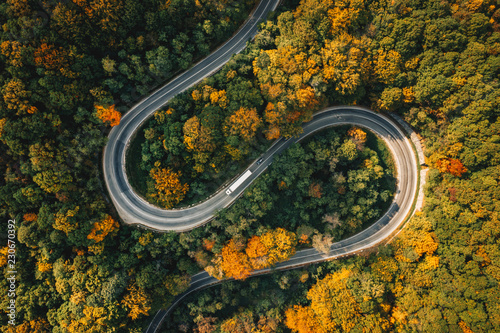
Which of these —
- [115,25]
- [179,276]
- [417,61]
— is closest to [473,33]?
[417,61]

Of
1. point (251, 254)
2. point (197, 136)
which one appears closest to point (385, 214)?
point (251, 254)

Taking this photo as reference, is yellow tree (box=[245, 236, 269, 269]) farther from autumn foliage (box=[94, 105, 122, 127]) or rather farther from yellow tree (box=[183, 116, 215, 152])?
autumn foliage (box=[94, 105, 122, 127])

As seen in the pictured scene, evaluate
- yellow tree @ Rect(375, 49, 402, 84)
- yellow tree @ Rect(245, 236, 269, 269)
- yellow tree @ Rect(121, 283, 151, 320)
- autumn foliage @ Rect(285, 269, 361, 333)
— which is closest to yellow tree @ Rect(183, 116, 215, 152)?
yellow tree @ Rect(245, 236, 269, 269)

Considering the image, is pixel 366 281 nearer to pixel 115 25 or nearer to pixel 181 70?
pixel 181 70

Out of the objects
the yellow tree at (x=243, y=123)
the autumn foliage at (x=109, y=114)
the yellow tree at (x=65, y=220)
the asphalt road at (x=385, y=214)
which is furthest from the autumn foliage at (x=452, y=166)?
the yellow tree at (x=65, y=220)

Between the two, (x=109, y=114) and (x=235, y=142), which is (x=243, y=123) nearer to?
(x=235, y=142)

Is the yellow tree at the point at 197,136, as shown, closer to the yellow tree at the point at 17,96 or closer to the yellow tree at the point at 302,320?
the yellow tree at the point at 17,96
